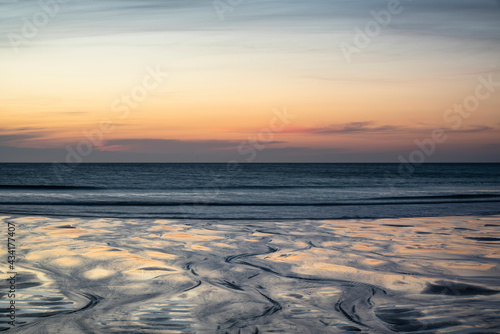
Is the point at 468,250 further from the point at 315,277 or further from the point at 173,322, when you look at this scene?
the point at 173,322

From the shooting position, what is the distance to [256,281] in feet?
21.7

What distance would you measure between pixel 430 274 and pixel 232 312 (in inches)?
145

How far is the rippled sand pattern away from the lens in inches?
190

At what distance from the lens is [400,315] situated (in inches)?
199

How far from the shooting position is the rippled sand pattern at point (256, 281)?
482 centimetres

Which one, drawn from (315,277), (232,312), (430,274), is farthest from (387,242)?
(232,312)

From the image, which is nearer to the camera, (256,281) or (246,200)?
(256,281)

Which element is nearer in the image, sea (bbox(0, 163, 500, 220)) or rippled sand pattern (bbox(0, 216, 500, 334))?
rippled sand pattern (bbox(0, 216, 500, 334))

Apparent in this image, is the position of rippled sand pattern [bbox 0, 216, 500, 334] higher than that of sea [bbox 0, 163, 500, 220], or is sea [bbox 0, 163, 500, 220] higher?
sea [bbox 0, 163, 500, 220]

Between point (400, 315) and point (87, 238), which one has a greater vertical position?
point (87, 238)

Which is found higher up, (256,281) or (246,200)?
(246,200)

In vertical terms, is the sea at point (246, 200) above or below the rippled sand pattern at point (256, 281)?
above

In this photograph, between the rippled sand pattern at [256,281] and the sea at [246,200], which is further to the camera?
the sea at [246,200]

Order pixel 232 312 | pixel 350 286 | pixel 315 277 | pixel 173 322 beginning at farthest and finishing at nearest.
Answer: pixel 315 277, pixel 350 286, pixel 232 312, pixel 173 322
